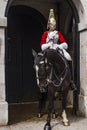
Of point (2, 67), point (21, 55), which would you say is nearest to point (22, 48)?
point (21, 55)

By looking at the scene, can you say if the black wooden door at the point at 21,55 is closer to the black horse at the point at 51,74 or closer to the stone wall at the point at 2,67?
the stone wall at the point at 2,67

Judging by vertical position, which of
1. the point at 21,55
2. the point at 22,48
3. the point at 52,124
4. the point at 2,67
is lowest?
the point at 52,124

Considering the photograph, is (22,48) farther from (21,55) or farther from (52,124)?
(52,124)

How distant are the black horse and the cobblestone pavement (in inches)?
7.4

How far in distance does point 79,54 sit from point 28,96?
10.4 ft

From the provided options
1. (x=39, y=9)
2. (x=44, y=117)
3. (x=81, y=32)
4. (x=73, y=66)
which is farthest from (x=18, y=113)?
(x=39, y=9)

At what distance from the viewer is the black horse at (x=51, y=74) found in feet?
21.5

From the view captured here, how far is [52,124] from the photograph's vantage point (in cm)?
718

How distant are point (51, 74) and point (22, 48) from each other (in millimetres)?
4050

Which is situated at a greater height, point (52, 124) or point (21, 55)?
point (21, 55)

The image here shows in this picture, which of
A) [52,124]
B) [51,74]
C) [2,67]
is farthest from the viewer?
[52,124]

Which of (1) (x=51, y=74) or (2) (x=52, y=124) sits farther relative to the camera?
(2) (x=52, y=124)

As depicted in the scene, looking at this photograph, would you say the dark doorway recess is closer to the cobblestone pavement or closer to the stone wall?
the cobblestone pavement

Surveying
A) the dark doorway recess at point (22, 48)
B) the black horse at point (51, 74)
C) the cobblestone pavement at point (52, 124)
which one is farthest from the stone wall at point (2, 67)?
the dark doorway recess at point (22, 48)
